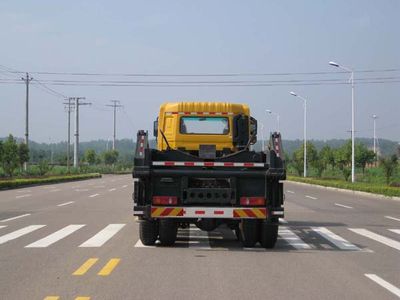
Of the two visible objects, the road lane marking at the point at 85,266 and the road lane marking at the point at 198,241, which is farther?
the road lane marking at the point at 198,241

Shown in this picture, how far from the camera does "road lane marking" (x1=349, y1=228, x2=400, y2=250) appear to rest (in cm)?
1230

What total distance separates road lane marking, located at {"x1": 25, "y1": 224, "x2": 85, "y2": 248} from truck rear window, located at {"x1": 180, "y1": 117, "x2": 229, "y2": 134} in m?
3.54

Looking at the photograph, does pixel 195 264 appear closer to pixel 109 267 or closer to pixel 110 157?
pixel 109 267

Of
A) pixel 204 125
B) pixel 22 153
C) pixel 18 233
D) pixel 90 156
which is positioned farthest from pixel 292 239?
pixel 90 156

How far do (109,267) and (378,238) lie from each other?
22.5 ft

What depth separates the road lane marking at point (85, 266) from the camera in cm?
855

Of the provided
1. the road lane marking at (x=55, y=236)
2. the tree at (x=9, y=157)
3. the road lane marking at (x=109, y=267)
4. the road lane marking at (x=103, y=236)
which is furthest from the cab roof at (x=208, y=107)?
the tree at (x=9, y=157)

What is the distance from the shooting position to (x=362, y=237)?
532 inches

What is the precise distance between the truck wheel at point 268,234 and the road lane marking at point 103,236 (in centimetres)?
316

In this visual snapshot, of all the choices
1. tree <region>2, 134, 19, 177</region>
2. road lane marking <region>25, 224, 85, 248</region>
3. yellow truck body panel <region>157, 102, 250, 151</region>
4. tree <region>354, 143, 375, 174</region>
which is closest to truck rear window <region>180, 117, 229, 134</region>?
yellow truck body panel <region>157, 102, 250, 151</region>

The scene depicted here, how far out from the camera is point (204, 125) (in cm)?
1330

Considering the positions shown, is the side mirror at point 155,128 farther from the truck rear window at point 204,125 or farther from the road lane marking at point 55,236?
the road lane marking at point 55,236

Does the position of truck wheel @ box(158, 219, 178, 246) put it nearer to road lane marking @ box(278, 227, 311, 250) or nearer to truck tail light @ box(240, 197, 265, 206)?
truck tail light @ box(240, 197, 265, 206)

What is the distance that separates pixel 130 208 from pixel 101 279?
1376 cm
